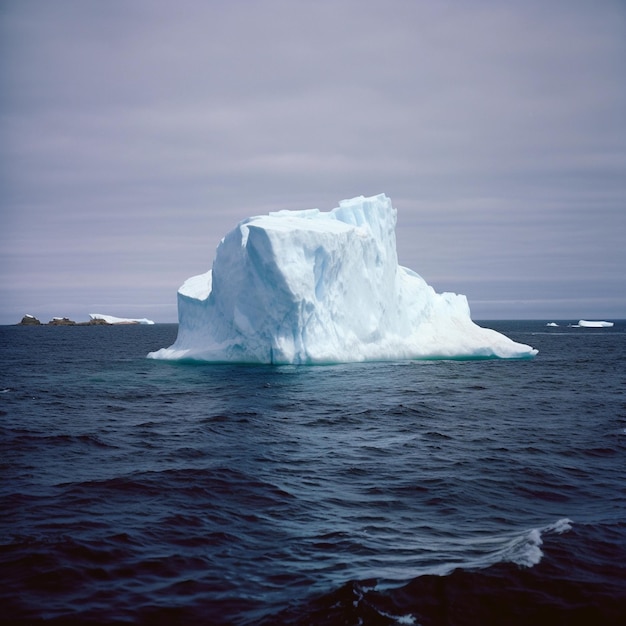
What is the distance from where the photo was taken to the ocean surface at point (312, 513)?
6277 mm

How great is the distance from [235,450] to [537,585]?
24.4ft

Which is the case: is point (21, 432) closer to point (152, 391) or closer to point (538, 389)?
point (152, 391)

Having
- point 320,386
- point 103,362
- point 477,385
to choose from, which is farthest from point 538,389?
point 103,362

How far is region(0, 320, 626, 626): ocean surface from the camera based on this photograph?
6.28m

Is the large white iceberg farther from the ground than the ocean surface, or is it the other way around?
the large white iceberg

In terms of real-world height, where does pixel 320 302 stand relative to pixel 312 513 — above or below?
above

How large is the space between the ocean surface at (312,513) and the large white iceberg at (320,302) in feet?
31.7

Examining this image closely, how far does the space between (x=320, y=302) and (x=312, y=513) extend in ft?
67.8

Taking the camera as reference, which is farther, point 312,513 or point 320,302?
point 320,302

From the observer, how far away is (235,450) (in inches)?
508

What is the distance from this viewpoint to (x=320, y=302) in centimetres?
2933

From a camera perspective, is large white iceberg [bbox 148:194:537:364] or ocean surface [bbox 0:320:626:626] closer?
ocean surface [bbox 0:320:626:626]

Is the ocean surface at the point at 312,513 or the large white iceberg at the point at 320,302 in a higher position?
the large white iceberg at the point at 320,302

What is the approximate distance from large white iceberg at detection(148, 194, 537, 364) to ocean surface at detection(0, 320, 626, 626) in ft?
31.7
